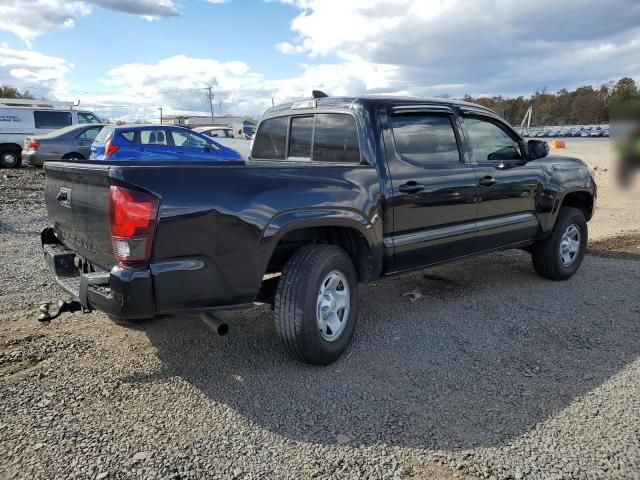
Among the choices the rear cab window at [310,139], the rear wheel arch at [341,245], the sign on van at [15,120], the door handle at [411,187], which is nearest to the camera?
the rear wheel arch at [341,245]

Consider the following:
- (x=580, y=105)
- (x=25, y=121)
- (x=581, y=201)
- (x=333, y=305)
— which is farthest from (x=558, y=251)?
(x=25, y=121)

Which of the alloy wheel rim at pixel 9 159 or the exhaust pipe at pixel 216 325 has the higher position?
the alloy wheel rim at pixel 9 159

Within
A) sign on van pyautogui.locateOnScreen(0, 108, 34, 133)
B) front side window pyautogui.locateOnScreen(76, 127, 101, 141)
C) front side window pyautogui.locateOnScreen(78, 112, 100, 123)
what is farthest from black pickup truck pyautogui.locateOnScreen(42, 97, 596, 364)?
sign on van pyautogui.locateOnScreen(0, 108, 34, 133)

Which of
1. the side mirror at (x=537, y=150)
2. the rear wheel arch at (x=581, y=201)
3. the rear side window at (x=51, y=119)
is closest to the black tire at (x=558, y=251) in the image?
the rear wheel arch at (x=581, y=201)

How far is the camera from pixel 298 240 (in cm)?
362

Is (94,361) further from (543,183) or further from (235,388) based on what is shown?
(543,183)

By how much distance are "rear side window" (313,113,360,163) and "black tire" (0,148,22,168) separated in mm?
17054

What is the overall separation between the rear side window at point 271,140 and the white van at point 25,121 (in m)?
15.8

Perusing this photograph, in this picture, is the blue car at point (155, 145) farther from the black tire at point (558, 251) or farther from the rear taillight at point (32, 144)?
the black tire at point (558, 251)

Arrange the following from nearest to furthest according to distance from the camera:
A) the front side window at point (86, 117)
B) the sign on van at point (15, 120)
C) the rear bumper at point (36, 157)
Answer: the rear bumper at point (36, 157), the sign on van at point (15, 120), the front side window at point (86, 117)

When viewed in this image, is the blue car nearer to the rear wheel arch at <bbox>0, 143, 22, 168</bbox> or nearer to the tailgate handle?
the tailgate handle

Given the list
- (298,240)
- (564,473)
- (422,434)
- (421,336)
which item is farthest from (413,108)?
(564,473)

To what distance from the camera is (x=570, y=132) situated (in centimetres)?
448

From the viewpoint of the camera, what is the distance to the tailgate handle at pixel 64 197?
10.8 ft
